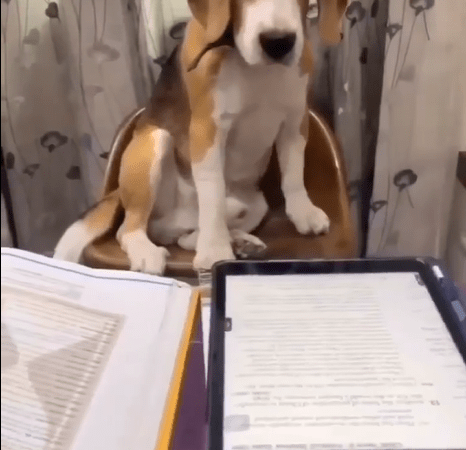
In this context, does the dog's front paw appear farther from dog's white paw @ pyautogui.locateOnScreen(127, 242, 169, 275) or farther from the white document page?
the white document page

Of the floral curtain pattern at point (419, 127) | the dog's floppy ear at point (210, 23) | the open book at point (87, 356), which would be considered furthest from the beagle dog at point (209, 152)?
the open book at point (87, 356)

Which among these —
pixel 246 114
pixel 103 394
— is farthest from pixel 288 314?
pixel 246 114

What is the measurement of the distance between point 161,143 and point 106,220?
135mm

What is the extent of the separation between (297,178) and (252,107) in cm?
13

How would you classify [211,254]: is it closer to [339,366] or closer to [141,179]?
[141,179]

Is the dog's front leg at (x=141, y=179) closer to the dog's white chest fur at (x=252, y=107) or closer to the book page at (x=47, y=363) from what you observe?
the dog's white chest fur at (x=252, y=107)

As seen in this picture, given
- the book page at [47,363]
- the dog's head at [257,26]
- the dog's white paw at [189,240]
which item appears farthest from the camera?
the dog's white paw at [189,240]

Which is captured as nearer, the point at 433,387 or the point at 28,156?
the point at 433,387

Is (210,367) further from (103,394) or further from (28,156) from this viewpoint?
(28,156)

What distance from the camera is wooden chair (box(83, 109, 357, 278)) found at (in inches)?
27.9

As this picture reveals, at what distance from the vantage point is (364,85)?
2.64ft

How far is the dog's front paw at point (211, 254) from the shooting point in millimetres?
707

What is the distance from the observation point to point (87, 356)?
0.41m

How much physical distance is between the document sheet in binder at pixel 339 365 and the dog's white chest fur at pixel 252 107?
24 centimetres
